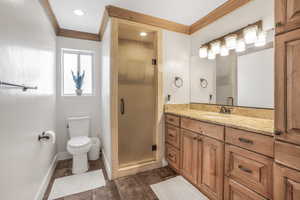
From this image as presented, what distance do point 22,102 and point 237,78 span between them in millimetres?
2516

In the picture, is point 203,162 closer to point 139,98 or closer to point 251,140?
point 251,140

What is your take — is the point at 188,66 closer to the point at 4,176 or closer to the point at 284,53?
the point at 284,53

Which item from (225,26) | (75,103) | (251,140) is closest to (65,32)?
(75,103)

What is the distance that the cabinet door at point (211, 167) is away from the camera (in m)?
1.40

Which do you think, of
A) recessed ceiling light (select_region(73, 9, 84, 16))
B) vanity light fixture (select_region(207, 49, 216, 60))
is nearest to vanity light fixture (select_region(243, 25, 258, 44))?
vanity light fixture (select_region(207, 49, 216, 60))

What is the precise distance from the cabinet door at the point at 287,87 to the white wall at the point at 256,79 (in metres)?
0.76

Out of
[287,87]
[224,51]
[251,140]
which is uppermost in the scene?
[224,51]

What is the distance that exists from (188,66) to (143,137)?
1564 millimetres

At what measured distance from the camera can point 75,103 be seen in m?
2.71

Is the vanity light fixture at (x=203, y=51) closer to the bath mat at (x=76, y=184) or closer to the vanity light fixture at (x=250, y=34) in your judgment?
the vanity light fixture at (x=250, y=34)

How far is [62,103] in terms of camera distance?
8.60ft

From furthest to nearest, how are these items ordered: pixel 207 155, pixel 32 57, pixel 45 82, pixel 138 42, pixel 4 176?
pixel 138 42 → pixel 45 82 → pixel 207 155 → pixel 32 57 → pixel 4 176

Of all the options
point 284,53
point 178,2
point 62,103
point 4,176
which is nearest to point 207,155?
point 284,53

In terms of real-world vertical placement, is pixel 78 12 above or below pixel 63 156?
above
